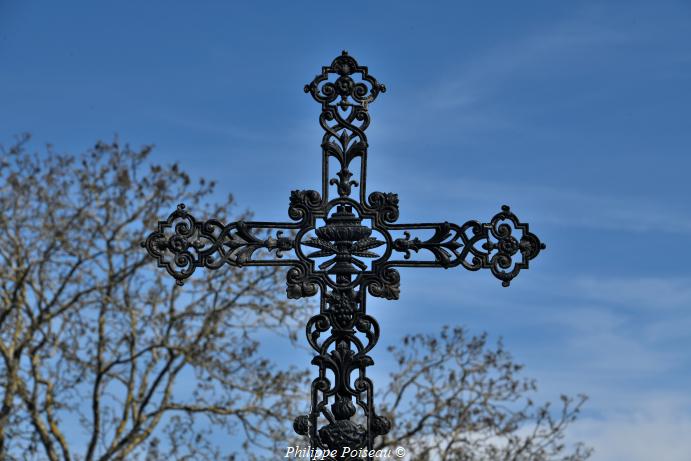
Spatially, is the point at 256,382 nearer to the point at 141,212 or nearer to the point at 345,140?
the point at 141,212

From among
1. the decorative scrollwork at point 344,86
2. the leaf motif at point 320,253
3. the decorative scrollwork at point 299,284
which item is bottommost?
the decorative scrollwork at point 299,284

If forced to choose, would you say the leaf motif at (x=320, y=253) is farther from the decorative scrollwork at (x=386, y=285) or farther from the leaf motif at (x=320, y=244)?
the decorative scrollwork at (x=386, y=285)

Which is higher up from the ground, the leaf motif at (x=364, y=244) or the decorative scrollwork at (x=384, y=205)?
the decorative scrollwork at (x=384, y=205)

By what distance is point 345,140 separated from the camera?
203 inches

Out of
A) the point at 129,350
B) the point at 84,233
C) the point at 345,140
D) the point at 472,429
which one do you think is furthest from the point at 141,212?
the point at 345,140

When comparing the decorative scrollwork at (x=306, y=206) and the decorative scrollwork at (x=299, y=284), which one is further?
the decorative scrollwork at (x=306, y=206)

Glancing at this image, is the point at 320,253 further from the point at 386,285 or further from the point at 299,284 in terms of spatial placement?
the point at 386,285

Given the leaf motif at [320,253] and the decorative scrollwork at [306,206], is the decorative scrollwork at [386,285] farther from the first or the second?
the decorative scrollwork at [306,206]

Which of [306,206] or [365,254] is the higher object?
[306,206]

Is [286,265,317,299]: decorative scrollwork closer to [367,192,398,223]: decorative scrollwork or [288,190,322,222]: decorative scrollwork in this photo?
[288,190,322,222]: decorative scrollwork

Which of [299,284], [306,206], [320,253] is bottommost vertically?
[299,284]

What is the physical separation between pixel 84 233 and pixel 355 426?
400 inches

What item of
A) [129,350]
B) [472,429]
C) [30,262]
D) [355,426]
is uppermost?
[30,262]

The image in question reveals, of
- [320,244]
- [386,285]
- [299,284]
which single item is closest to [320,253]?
[320,244]
